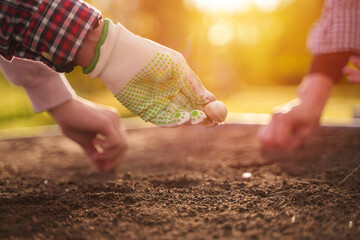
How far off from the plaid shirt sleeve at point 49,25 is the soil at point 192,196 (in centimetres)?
43

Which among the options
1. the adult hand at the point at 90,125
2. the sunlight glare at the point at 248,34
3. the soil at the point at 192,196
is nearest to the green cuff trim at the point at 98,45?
the soil at the point at 192,196

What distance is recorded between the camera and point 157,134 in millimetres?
2586

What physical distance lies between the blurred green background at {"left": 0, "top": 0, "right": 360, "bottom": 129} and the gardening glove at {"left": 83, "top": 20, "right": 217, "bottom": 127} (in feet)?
11.4

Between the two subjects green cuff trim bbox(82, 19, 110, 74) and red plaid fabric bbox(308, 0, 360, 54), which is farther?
red plaid fabric bbox(308, 0, 360, 54)

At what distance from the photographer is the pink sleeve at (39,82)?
138 centimetres

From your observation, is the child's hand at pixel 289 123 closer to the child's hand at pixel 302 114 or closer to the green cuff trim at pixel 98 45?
the child's hand at pixel 302 114

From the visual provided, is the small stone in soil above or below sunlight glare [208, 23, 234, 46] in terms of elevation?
above

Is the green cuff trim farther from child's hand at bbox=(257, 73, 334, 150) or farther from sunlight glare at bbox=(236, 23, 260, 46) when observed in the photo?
sunlight glare at bbox=(236, 23, 260, 46)

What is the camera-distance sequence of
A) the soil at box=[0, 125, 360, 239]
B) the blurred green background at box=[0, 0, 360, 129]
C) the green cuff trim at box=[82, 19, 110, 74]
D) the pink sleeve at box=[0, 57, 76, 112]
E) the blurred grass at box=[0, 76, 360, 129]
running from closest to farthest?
the soil at box=[0, 125, 360, 239] < the green cuff trim at box=[82, 19, 110, 74] < the pink sleeve at box=[0, 57, 76, 112] < the blurred grass at box=[0, 76, 360, 129] < the blurred green background at box=[0, 0, 360, 129]

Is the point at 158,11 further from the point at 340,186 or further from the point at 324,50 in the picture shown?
the point at 340,186

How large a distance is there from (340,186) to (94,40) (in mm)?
927

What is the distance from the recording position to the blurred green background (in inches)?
211

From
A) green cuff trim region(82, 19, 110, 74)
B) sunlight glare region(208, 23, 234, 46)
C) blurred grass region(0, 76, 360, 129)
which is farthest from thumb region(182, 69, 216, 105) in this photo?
sunlight glare region(208, 23, 234, 46)

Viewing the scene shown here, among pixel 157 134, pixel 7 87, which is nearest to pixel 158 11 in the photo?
pixel 7 87
